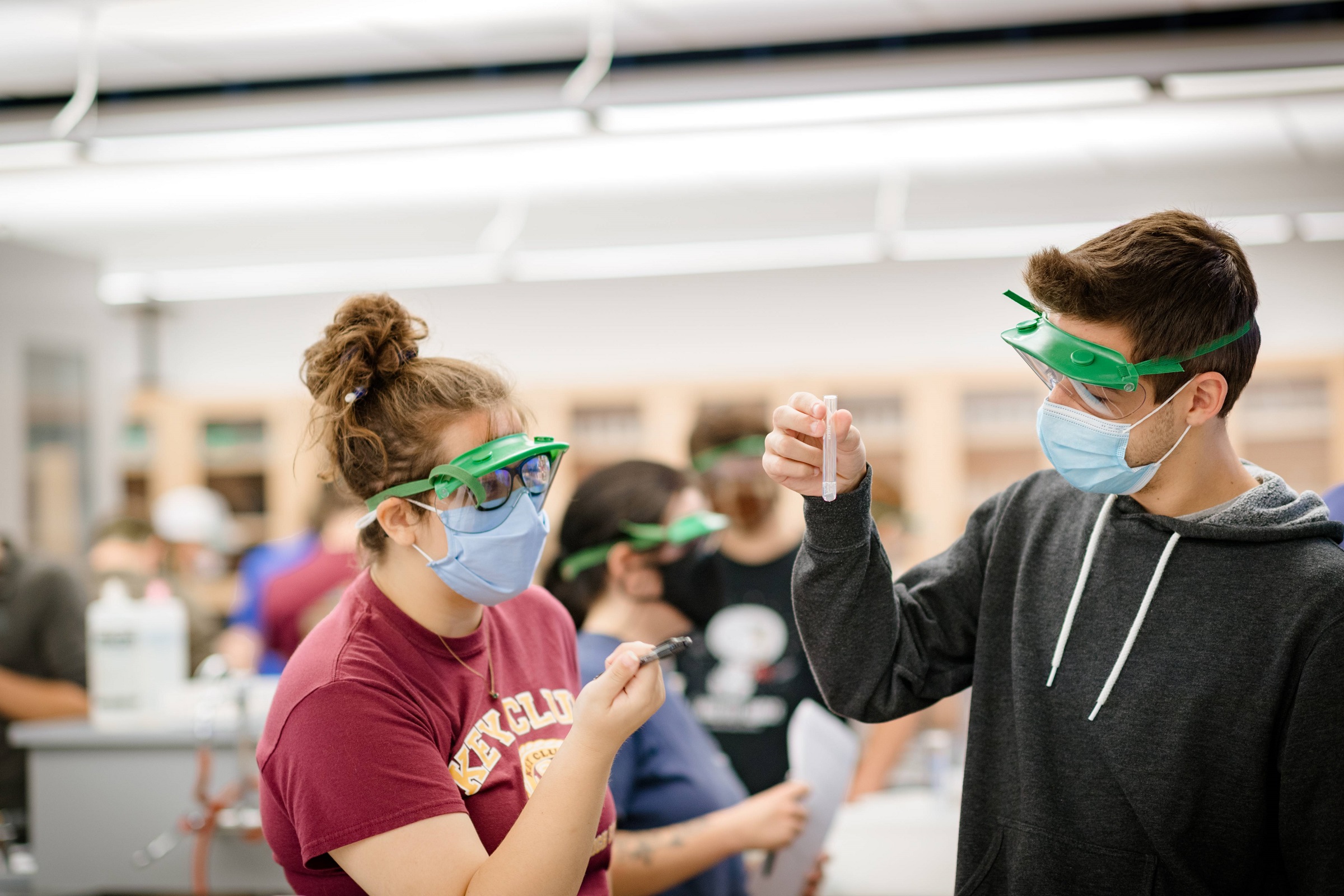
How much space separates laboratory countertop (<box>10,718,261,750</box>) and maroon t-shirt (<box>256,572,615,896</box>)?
1.56 metres

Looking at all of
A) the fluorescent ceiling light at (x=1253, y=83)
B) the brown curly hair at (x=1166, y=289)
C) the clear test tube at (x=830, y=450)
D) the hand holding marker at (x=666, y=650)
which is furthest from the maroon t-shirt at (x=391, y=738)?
the fluorescent ceiling light at (x=1253, y=83)

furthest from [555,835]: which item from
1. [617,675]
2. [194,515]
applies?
[194,515]

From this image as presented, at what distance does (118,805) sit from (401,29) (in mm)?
2623

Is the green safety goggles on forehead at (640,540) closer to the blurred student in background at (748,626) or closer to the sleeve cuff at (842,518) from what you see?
the blurred student in background at (748,626)

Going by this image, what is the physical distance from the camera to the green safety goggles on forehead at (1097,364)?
1317 mm

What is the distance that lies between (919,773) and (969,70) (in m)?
2.43

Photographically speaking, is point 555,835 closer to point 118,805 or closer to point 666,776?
point 666,776

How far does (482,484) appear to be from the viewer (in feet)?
4.71

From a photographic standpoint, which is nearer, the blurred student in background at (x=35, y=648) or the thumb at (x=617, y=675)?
the thumb at (x=617, y=675)

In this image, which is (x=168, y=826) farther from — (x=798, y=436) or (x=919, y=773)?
(x=919, y=773)

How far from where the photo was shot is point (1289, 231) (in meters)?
5.11

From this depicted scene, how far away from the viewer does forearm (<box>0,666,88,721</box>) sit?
323 cm

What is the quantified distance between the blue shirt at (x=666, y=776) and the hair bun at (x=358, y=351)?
61cm

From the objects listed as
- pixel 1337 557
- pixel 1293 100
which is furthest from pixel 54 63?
pixel 1293 100
